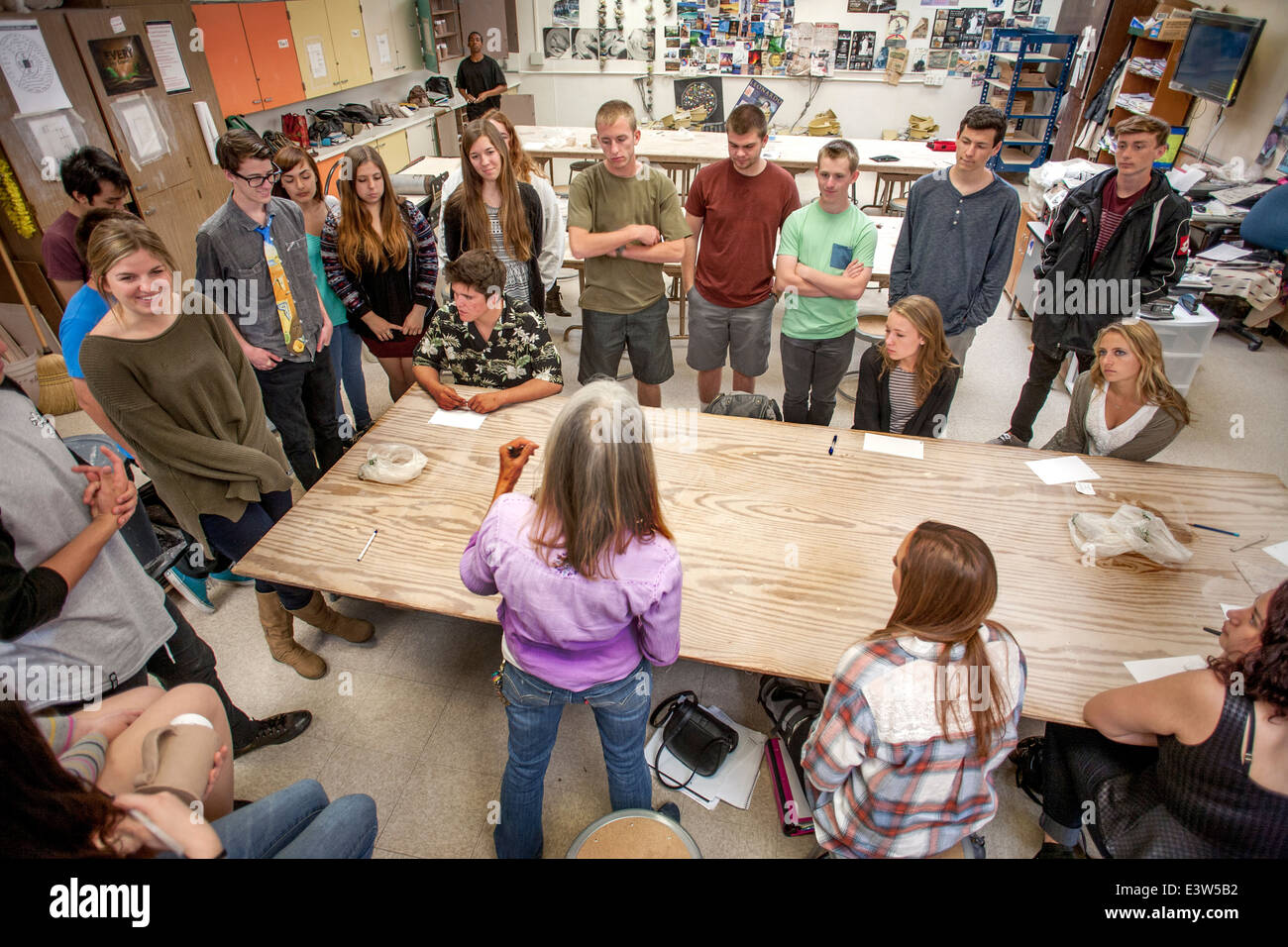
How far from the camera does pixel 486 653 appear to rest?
2479 mm

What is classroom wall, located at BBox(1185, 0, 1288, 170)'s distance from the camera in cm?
446

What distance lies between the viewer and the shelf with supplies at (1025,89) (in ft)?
24.1

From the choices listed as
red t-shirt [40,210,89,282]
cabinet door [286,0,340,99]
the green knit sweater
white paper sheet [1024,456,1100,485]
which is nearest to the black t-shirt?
cabinet door [286,0,340,99]

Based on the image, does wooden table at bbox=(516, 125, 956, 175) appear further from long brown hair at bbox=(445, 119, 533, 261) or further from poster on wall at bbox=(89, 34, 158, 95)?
long brown hair at bbox=(445, 119, 533, 261)

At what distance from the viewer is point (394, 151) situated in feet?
21.7

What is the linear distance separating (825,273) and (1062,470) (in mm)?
1235

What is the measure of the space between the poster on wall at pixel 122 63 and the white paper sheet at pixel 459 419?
11.5ft

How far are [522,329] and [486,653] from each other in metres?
1.24

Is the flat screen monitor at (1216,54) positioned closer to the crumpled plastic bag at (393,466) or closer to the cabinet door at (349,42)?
the crumpled plastic bag at (393,466)

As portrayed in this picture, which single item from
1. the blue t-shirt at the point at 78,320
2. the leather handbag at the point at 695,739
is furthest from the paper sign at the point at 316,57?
the leather handbag at the point at 695,739

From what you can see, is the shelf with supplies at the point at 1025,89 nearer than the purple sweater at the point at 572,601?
No

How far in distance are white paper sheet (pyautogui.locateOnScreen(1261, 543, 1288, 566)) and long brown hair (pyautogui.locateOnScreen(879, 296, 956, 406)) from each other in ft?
3.49

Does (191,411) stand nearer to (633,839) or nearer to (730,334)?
(633,839)

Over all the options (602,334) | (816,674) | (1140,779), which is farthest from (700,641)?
(602,334)
